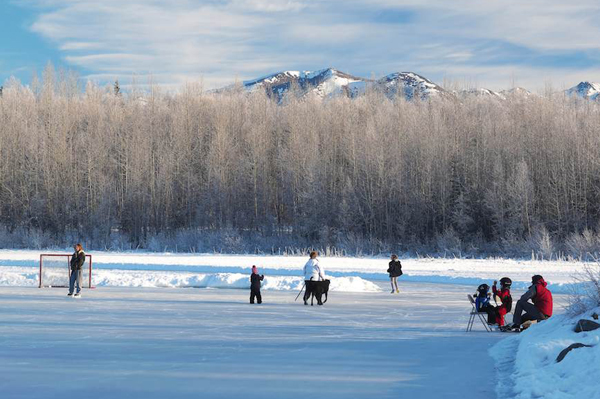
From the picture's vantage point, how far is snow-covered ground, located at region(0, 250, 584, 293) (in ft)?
79.4

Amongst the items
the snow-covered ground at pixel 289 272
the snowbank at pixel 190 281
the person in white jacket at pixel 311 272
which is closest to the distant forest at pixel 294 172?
the snow-covered ground at pixel 289 272

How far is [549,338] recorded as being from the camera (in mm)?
9641

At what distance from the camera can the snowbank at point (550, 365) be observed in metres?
7.06

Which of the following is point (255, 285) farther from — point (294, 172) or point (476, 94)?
point (476, 94)

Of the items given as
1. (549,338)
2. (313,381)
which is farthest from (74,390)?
(549,338)

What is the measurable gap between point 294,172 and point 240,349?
4426 centimetres

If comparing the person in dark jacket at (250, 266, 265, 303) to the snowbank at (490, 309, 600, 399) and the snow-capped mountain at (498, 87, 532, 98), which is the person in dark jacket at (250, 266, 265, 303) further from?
the snow-capped mountain at (498, 87, 532, 98)

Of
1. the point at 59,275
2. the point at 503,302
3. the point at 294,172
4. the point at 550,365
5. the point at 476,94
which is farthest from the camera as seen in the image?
the point at 476,94

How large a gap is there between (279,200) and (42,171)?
21429mm

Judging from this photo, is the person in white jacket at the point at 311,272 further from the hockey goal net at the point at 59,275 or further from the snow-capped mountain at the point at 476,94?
the snow-capped mountain at the point at 476,94

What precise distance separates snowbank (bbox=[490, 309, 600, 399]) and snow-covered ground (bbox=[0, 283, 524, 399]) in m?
0.31

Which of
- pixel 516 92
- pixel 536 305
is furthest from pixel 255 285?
pixel 516 92

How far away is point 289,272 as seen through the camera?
99.4ft

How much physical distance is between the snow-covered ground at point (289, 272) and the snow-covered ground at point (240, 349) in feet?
17.6
